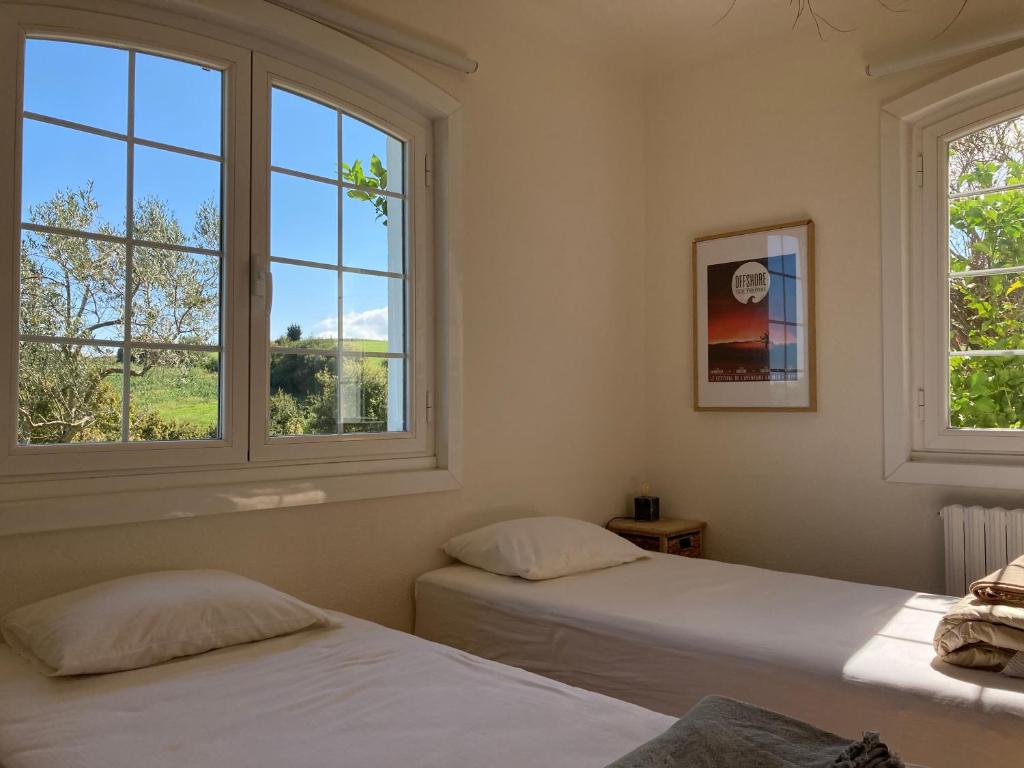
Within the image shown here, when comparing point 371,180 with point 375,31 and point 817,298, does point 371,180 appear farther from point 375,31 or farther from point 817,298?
point 817,298

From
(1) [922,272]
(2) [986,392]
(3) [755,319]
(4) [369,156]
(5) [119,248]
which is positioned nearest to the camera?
(5) [119,248]

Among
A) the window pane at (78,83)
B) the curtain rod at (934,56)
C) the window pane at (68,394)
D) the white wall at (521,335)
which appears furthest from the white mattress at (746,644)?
the curtain rod at (934,56)

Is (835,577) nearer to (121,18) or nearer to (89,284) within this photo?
(89,284)

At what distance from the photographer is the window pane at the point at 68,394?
7.15 ft

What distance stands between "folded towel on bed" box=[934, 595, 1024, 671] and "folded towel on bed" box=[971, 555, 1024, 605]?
0.06 ft

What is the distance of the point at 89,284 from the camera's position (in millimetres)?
2303

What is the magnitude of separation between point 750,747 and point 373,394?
201 cm

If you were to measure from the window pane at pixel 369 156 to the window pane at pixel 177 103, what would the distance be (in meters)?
0.50

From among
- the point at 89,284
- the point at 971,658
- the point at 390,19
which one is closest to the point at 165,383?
the point at 89,284

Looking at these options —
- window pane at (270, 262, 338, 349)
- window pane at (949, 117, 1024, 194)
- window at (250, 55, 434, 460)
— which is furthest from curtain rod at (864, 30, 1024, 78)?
window pane at (270, 262, 338, 349)

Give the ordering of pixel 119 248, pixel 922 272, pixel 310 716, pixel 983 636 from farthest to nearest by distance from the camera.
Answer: pixel 922 272 → pixel 119 248 → pixel 983 636 → pixel 310 716

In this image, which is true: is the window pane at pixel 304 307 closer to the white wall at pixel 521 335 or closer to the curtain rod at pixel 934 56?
the white wall at pixel 521 335

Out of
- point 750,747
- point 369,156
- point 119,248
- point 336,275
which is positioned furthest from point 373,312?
point 750,747

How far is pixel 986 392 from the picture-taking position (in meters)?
3.19
